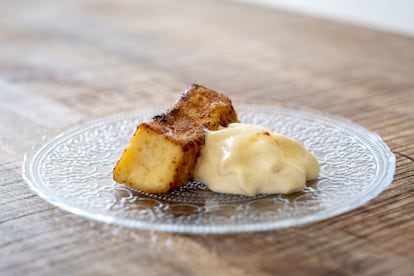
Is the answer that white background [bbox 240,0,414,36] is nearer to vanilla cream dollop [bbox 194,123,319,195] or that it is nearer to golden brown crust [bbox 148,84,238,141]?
golden brown crust [bbox 148,84,238,141]

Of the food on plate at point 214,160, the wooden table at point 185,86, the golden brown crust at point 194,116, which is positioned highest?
the golden brown crust at point 194,116

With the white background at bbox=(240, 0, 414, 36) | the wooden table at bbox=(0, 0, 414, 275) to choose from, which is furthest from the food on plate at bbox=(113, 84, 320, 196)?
the white background at bbox=(240, 0, 414, 36)

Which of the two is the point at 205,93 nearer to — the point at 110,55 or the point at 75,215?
the point at 75,215

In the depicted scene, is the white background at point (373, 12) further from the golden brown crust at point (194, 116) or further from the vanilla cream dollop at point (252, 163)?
the vanilla cream dollop at point (252, 163)

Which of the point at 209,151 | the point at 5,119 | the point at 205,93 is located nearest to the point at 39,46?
the point at 5,119

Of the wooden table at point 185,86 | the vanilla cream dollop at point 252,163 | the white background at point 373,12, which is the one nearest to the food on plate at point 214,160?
the vanilla cream dollop at point 252,163
